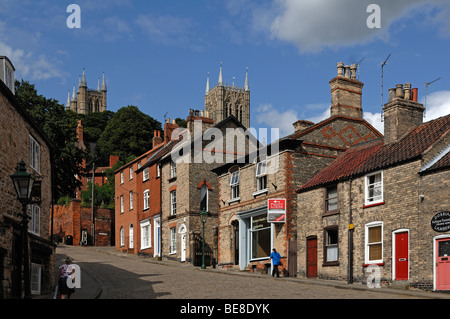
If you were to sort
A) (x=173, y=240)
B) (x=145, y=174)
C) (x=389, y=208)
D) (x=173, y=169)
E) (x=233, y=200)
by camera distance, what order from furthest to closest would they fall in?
(x=145, y=174)
(x=173, y=169)
(x=173, y=240)
(x=233, y=200)
(x=389, y=208)

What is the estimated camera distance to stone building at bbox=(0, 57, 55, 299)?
1800 centimetres

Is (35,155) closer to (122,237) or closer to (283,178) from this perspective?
(283,178)

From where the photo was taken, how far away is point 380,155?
2689 cm

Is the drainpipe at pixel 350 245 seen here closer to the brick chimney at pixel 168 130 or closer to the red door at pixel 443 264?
the red door at pixel 443 264

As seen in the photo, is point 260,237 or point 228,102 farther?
point 228,102

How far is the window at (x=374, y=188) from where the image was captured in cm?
2542

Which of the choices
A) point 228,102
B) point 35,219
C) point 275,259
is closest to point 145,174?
point 275,259

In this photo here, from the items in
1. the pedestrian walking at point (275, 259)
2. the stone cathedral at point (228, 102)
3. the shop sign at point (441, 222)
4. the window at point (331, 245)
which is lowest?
the pedestrian walking at point (275, 259)

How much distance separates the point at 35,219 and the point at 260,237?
1449cm

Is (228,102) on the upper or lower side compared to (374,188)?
upper

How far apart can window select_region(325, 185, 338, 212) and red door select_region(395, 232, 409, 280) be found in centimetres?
478

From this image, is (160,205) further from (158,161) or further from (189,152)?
(189,152)

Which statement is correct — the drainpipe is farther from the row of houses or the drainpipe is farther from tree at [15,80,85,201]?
tree at [15,80,85,201]

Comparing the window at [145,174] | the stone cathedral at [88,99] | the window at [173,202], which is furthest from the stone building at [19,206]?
the stone cathedral at [88,99]
